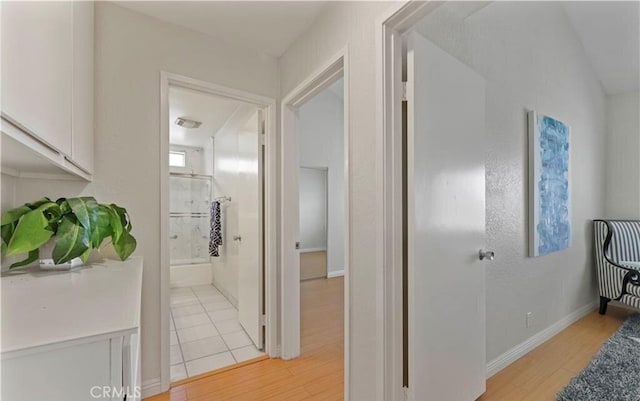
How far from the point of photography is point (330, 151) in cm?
494

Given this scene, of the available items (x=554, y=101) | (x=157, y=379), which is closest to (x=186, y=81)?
(x=157, y=379)

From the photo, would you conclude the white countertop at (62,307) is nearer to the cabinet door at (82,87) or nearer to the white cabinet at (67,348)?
the white cabinet at (67,348)

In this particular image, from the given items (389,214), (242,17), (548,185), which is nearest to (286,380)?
(389,214)

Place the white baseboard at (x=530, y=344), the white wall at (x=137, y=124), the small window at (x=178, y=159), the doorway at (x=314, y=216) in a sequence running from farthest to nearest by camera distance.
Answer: the small window at (x=178, y=159), the doorway at (x=314, y=216), the white baseboard at (x=530, y=344), the white wall at (x=137, y=124)

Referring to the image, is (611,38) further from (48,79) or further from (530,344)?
(48,79)

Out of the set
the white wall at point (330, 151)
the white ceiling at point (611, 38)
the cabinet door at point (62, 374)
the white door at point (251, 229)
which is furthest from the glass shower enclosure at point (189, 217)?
the white ceiling at point (611, 38)

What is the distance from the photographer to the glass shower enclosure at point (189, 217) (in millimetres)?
4664

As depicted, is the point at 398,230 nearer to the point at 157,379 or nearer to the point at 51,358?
the point at 51,358

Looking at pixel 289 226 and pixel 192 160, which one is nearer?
pixel 289 226

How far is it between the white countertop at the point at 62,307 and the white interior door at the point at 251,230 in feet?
4.21

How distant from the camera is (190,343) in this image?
91.8 inches

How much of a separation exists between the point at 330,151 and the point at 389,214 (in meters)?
3.87

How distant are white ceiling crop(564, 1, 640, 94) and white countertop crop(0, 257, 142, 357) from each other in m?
3.98

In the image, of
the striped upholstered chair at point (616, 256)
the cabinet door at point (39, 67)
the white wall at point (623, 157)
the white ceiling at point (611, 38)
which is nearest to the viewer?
the cabinet door at point (39, 67)
